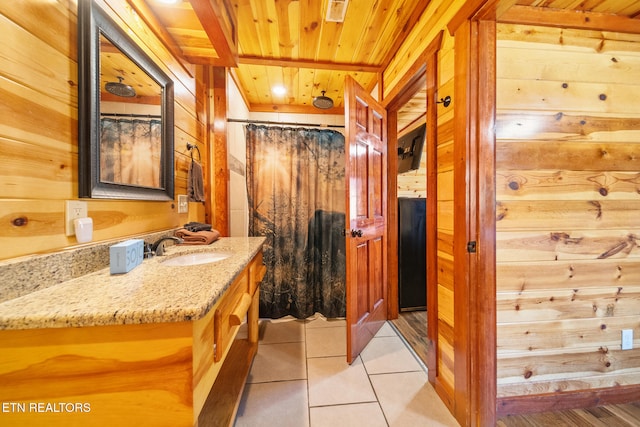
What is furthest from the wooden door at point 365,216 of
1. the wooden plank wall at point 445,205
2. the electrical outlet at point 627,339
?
the electrical outlet at point 627,339

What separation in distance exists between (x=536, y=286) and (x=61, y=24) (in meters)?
2.35

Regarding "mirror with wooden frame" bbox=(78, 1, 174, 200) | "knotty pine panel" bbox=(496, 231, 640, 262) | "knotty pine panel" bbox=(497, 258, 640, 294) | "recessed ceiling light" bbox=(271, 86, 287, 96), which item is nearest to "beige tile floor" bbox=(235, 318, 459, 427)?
"knotty pine panel" bbox=(497, 258, 640, 294)

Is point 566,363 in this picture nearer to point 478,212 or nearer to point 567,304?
point 567,304

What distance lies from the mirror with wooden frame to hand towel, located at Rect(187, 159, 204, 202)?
185 millimetres

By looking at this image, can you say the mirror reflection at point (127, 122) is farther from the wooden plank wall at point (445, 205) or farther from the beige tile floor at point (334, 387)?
the wooden plank wall at point (445, 205)

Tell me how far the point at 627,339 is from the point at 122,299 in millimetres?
2383

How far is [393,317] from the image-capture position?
7.13 feet

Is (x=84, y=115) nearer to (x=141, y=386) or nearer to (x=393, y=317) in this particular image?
(x=141, y=386)

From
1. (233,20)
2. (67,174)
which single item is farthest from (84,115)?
(233,20)

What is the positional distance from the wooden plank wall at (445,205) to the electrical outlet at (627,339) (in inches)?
38.7

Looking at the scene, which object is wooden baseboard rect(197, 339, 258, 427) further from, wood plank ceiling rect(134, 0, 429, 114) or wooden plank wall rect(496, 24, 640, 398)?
wood plank ceiling rect(134, 0, 429, 114)

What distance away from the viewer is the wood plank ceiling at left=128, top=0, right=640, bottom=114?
117cm

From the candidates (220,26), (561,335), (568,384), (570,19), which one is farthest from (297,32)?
(568,384)

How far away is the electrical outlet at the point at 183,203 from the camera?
1508mm
